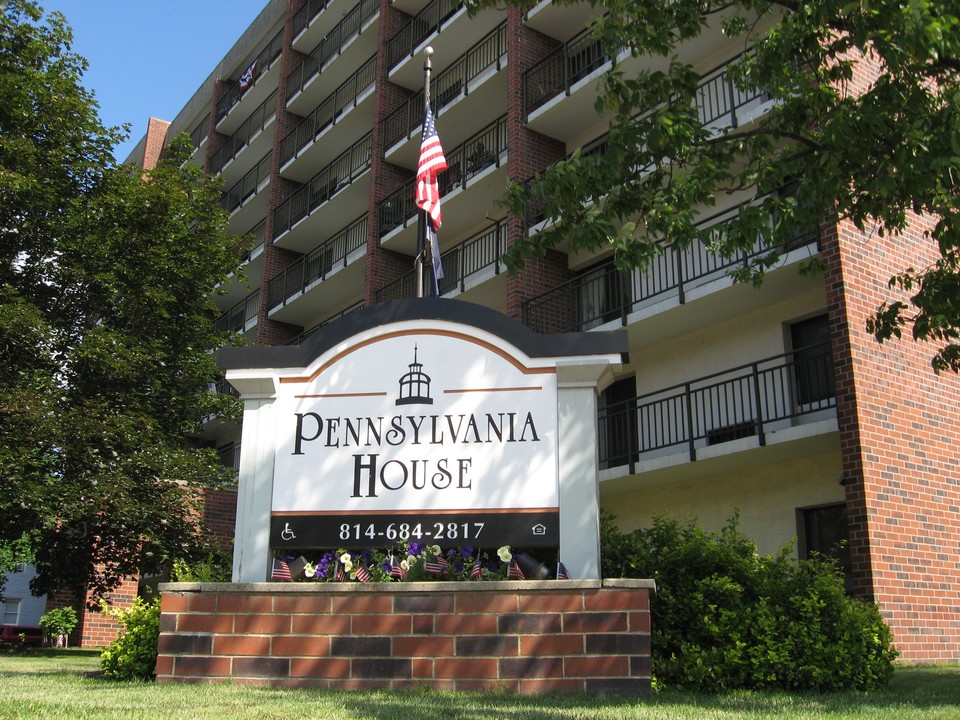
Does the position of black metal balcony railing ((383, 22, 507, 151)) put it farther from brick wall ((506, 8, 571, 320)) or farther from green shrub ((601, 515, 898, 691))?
green shrub ((601, 515, 898, 691))

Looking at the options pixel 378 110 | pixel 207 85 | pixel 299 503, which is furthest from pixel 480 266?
pixel 207 85

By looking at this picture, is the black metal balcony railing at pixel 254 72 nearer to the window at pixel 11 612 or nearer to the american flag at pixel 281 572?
the window at pixel 11 612

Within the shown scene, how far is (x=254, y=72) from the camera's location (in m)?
35.2

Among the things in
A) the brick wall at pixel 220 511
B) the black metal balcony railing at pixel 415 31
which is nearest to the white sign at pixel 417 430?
the brick wall at pixel 220 511

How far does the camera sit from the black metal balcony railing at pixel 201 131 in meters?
38.8

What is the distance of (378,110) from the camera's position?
2611 cm

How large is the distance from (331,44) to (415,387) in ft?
79.6

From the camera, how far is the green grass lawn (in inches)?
239

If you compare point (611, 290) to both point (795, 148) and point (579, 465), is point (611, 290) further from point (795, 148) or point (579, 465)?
point (579, 465)

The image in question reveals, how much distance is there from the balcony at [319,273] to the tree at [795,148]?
1761 centimetres

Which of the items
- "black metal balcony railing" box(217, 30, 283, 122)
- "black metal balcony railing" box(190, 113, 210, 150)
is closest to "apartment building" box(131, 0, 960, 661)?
"black metal balcony railing" box(217, 30, 283, 122)

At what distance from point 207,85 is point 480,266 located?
2159 centimetres

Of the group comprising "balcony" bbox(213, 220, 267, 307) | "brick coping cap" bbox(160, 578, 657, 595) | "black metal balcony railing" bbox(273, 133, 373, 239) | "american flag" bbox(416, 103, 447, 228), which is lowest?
"brick coping cap" bbox(160, 578, 657, 595)

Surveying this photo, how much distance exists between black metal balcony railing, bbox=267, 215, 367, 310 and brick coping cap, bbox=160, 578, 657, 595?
1948 cm
